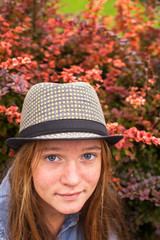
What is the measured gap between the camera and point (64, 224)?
5.48 feet

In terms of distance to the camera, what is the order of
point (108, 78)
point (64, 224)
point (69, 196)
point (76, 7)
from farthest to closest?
point (76, 7) → point (108, 78) → point (64, 224) → point (69, 196)

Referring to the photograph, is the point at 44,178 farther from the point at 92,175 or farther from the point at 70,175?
the point at 92,175

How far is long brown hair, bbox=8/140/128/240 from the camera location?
143 centimetres

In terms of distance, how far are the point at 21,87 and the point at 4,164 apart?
683 mm

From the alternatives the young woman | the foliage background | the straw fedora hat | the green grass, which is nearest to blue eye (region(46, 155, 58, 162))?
the young woman

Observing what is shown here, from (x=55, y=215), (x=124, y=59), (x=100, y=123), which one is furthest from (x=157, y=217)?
(x=124, y=59)

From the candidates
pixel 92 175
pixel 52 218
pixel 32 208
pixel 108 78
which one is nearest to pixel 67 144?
pixel 92 175

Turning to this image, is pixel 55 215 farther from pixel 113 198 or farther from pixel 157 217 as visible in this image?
pixel 157 217

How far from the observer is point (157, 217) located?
2.18 metres

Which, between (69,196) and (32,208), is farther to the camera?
(32,208)

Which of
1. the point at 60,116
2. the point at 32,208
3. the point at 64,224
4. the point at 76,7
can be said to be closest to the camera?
the point at 60,116

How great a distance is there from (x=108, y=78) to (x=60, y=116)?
4.33 ft

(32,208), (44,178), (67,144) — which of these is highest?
(67,144)

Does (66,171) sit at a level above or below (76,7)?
below
